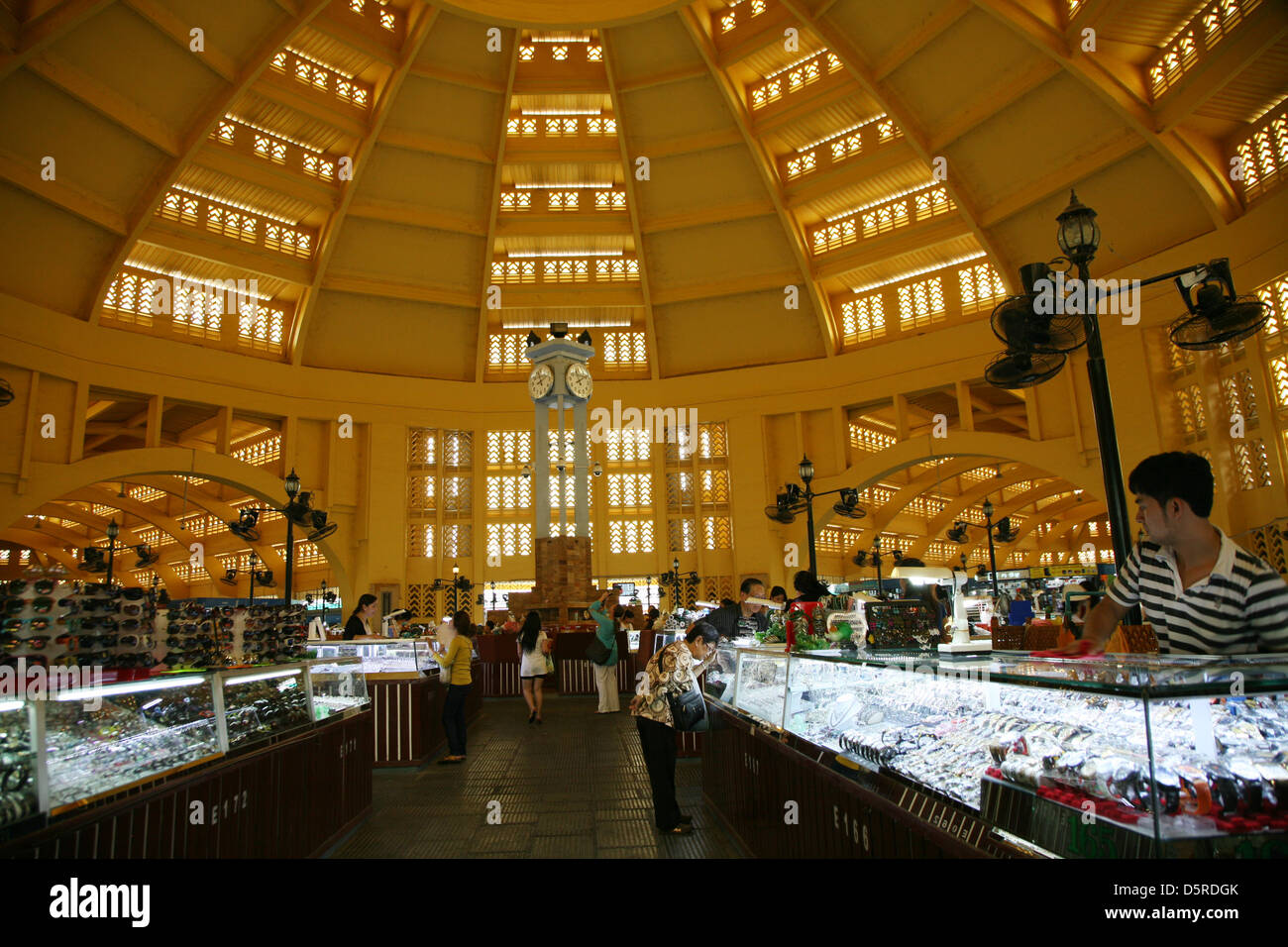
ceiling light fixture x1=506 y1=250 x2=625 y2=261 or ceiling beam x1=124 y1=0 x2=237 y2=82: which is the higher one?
ceiling beam x1=124 y1=0 x2=237 y2=82

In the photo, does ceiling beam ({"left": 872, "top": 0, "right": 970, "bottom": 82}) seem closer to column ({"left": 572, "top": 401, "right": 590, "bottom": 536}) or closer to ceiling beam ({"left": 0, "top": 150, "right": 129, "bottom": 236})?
column ({"left": 572, "top": 401, "right": 590, "bottom": 536})

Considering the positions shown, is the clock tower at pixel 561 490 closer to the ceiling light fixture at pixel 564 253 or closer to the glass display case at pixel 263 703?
the ceiling light fixture at pixel 564 253

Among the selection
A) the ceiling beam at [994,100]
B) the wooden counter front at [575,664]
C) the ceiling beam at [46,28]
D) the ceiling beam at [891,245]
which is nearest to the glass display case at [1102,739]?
the wooden counter front at [575,664]

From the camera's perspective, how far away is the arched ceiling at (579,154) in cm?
1595

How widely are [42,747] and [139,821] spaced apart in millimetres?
509

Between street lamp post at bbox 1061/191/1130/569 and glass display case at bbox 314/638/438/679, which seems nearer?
street lamp post at bbox 1061/191/1130/569

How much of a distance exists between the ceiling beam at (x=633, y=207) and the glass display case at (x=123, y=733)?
1973 cm

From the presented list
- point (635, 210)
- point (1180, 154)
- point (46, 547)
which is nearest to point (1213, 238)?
point (1180, 154)

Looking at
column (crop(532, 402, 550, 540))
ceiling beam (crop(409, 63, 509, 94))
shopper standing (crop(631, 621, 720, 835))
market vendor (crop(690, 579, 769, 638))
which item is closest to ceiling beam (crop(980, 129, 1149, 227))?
column (crop(532, 402, 550, 540))

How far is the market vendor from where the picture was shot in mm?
7324

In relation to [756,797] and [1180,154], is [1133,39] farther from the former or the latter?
[756,797]

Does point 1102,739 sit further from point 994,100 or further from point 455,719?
point 994,100

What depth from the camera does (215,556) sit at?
33500 mm

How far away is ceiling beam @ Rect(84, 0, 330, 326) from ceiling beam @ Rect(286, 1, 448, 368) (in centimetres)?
234
